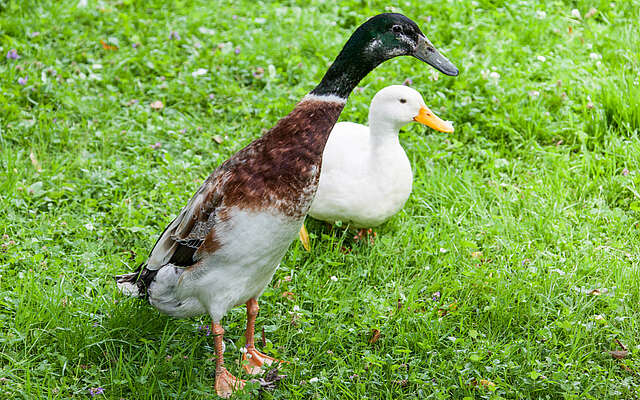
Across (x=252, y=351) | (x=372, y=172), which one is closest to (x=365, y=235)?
(x=372, y=172)

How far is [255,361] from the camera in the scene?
339cm

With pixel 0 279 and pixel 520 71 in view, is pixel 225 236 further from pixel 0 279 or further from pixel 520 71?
pixel 520 71

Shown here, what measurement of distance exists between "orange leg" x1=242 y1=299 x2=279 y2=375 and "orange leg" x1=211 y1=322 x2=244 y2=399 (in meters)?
0.14

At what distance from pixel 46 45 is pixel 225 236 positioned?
341 cm

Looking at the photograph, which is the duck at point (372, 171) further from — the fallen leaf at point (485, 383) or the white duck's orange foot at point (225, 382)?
the fallen leaf at point (485, 383)

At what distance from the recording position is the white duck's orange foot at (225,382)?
3.15 meters

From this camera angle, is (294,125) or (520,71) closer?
(294,125)

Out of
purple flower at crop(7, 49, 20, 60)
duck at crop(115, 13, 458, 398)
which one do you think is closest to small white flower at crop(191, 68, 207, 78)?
purple flower at crop(7, 49, 20, 60)

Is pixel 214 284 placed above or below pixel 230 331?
above

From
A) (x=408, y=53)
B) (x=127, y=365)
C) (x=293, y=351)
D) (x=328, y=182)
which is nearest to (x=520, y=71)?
(x=328, y=182)

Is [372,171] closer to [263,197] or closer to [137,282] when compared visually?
[263,197]

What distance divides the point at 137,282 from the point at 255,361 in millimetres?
648

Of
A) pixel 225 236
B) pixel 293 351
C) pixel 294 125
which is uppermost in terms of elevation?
pixel 294 125

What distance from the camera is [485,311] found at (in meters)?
3.63
